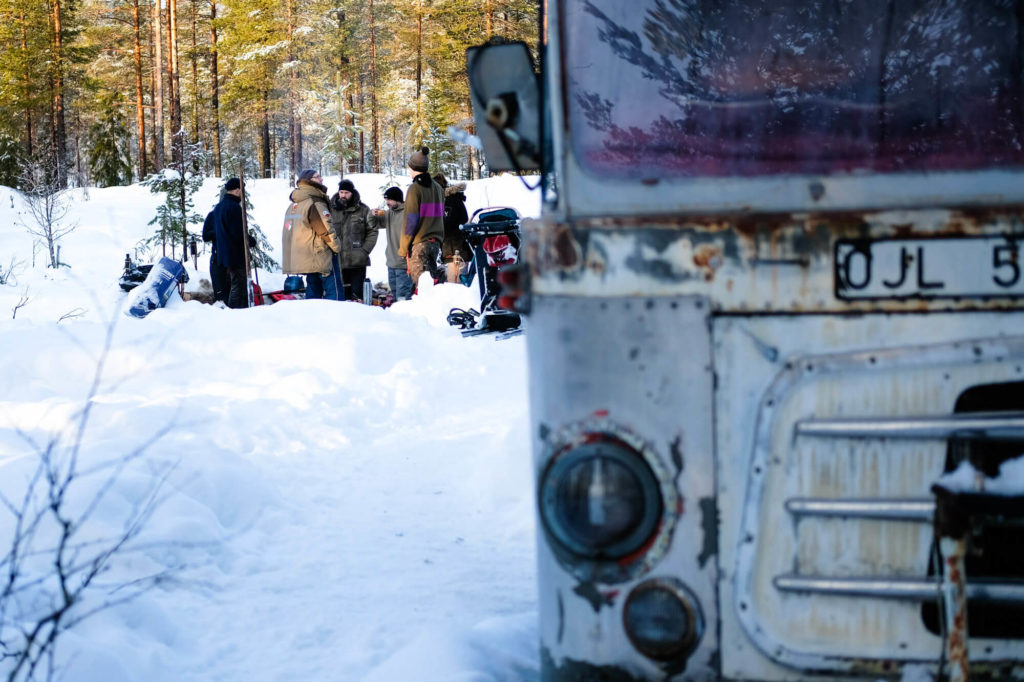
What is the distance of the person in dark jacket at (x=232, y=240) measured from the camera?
12138 millimetres

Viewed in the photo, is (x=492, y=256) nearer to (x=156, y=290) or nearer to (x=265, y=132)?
(x=156, y=290)

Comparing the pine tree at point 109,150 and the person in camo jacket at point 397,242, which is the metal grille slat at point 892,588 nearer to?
the person in camo jacket at point 397,242

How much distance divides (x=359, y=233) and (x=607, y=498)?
11403mm

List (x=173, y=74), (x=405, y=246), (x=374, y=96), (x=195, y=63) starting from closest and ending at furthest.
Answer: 1. (x=405, y=246)
2. (x=173, y=74)
3. (x=195, y=63)
4. (x=374, y=96)

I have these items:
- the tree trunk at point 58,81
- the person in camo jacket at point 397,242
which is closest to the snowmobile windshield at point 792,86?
the person in camo jacket at point 397,242

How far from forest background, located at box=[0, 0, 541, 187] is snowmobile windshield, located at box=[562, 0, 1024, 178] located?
109ft

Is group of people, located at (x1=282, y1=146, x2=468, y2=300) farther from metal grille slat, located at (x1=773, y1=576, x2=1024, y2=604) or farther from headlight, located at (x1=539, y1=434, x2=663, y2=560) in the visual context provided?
metal grille slat, located at (x1=773, y1=576, x2=1024, y2=604)

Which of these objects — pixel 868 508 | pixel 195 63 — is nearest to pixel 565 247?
pixel 868 508

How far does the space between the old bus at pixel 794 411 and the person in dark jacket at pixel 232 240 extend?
10785 millimetres

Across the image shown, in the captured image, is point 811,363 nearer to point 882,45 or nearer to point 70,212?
point 882,45

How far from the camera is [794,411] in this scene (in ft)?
6.09

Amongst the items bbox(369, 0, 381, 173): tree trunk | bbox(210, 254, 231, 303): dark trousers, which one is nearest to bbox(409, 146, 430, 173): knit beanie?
bbox(210, 254, 231, 303): dark trousers

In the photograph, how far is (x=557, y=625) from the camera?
1964 millimetres

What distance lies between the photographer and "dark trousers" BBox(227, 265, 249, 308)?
40.9 feet
